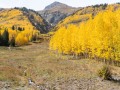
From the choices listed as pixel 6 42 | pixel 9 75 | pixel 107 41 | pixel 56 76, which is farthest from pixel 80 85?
pixel 6 42

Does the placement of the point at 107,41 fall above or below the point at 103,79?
above

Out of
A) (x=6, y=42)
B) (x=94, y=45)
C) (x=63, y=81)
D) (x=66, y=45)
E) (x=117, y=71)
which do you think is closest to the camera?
(x=63, y=81)

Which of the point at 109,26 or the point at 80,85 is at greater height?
the point at 109,26

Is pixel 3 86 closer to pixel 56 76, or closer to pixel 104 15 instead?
pixel 56 76

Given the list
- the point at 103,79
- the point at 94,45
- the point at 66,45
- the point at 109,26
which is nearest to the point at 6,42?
the point at 66,45

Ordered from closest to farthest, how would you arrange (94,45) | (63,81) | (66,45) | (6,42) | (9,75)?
(63,81), (9,75), (94,45), (66,45), (6,42)

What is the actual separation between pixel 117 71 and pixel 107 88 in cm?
2017

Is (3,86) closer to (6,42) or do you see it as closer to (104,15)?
(104,15)

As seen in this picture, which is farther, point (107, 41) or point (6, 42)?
point (6, 42)

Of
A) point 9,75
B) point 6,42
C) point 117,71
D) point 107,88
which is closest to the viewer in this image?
point 107,88

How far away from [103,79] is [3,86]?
62.8ft

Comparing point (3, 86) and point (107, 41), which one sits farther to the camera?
point (107, 41)

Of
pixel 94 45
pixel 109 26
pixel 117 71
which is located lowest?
pixel 117 71

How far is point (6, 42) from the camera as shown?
16838cm
